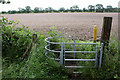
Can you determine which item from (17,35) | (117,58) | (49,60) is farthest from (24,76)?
(117,58)

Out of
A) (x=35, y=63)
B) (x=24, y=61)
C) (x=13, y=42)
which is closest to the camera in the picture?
(x=35, y=63)

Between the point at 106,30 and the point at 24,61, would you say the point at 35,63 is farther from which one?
the point at 106,30

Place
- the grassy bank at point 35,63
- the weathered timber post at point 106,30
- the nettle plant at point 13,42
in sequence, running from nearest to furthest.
→ the grassy bank at point 35,63 → the weathered timber post at point 106,30 → the nettle plant at point 13,42

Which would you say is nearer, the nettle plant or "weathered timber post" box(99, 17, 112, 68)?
"weathered timber post" box(99, 17, 112, 68)

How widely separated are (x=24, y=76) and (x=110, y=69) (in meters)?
2.13

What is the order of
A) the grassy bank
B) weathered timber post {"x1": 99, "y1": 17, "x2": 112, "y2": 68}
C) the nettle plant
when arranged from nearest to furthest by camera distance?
the grassy bank
weathered timber post {"x1": 99, "y1": 17, "x2": 112, "y2": 68}
the nettle plant

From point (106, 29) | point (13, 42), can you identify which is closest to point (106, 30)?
point (106, 29)

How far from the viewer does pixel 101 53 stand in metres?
3.78

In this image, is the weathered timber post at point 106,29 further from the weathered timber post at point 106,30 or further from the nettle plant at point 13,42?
the nettle plant at point 13,42

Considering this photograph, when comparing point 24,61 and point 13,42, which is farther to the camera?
point 13,42

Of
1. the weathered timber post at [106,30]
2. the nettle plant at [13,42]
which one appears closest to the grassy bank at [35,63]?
the nettle plant at [13,42]

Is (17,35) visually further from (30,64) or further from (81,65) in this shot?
(81,65)

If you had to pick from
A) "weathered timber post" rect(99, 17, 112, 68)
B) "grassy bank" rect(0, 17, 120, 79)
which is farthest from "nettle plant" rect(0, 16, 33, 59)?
"weathered timber post" rect(99, 17, 112, 68)

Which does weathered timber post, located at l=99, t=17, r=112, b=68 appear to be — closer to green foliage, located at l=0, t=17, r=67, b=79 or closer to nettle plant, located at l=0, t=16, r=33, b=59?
green foliage, located at l=0, t=17, r=67, b=79
